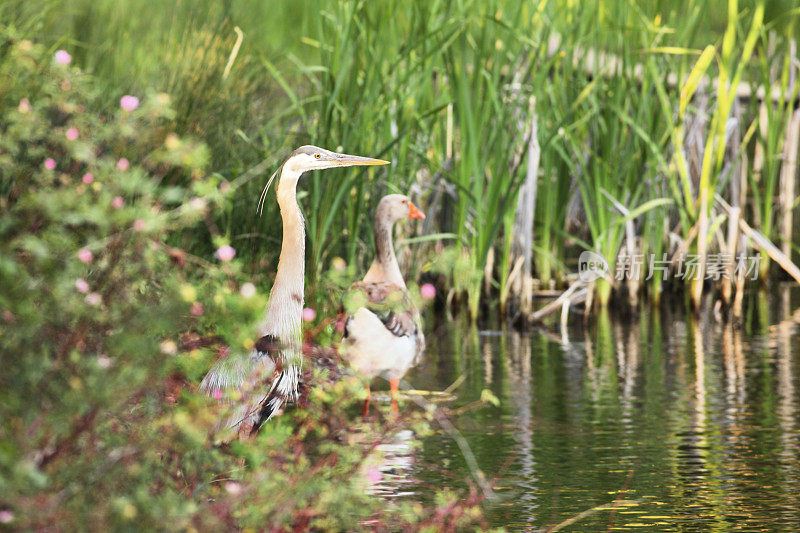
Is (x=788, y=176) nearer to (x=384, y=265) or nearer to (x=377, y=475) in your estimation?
(x=384, y=265)

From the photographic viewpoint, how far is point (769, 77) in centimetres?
1205

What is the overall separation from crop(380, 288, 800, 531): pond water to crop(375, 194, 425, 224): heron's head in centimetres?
98

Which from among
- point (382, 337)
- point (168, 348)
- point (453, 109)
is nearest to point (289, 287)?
point (382, 337)

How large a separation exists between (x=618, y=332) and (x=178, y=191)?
307 inches

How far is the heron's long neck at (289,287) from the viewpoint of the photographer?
18.4 ft

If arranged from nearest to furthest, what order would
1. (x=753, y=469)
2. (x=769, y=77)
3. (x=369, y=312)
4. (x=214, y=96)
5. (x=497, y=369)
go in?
(x=753, y=469)
(x=369, y=312)
(x=214, y=96)
(x=497, y=369)
(x=769, y=77)

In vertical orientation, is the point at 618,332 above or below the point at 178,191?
below

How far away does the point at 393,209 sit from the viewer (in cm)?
894

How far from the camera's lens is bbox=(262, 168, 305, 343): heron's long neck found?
18.4 feet

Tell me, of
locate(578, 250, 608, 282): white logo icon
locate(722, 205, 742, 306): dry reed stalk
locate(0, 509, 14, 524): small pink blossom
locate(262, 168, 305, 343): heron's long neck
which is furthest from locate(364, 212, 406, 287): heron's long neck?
locate(0, 509, 14, 524): small pink blossom

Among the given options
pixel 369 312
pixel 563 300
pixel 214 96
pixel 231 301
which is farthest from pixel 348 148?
pixel 231 301

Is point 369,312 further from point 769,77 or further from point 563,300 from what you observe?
point 769,77

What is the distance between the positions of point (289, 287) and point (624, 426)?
250 centimetres

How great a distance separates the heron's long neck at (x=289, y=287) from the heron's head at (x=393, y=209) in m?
2.83
